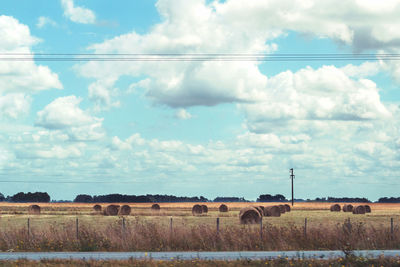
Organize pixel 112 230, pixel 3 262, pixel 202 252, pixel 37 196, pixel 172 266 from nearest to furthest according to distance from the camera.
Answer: pixel 172 266 → pixel 3 262 → pixel 202 252 → pixel 112 230 → pixel 37 196

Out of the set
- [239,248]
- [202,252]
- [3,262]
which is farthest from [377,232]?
[3,262]

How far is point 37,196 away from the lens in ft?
613

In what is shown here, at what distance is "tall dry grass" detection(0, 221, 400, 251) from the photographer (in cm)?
2484

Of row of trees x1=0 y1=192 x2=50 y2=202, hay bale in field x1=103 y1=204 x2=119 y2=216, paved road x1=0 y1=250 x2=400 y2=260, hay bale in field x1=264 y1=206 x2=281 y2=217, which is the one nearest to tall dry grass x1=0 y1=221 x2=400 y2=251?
paved road x1=0 y1=250 x2=400 y2=260

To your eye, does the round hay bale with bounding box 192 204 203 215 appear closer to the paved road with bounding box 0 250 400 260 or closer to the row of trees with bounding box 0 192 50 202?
the paved road with bounding box 0 250 400 260

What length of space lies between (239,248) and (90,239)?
6.87 metres

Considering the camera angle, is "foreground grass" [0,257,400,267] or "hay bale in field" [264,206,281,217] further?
"hay bale in field" [264,206,281,217]

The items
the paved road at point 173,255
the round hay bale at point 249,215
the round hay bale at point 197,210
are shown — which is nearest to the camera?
the paved road at point 173,255

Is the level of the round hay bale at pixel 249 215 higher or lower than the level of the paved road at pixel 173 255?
higher

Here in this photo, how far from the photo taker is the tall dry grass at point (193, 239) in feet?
81.5

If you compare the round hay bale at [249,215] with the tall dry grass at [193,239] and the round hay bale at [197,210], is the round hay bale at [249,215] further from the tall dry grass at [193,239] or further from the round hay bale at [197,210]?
the round hay bale at [197,210]

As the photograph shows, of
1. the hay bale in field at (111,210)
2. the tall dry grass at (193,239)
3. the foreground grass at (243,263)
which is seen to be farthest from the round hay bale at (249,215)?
the foreground grass at (243,263)

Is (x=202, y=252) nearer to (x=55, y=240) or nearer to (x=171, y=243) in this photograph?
(x=171, y=243)

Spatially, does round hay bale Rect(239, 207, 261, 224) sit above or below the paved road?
above
